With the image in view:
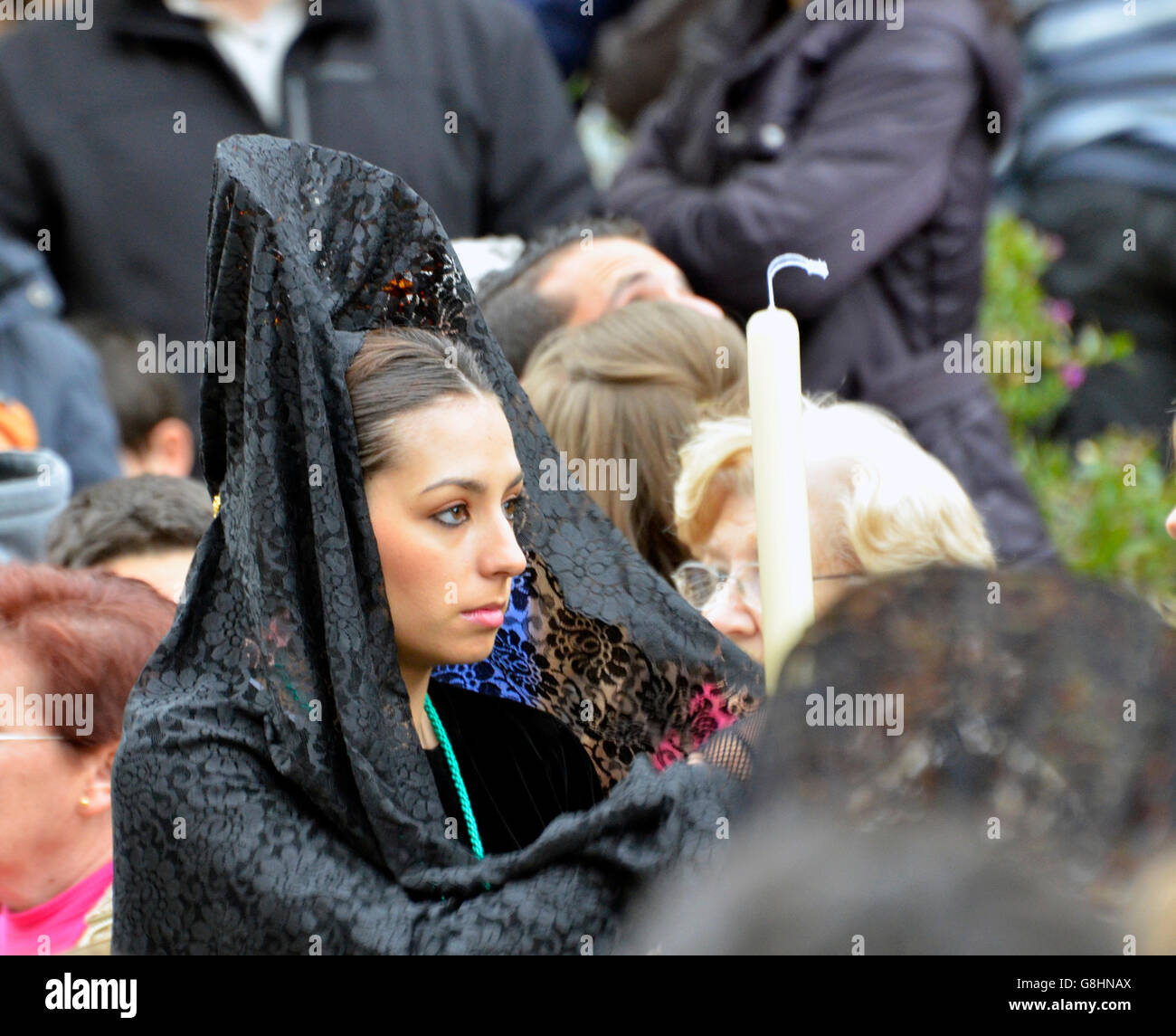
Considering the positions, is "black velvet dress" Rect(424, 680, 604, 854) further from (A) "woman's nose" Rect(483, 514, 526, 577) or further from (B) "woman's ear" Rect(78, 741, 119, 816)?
(B) "woman's ear" Rect(78, 741, 119, 816)

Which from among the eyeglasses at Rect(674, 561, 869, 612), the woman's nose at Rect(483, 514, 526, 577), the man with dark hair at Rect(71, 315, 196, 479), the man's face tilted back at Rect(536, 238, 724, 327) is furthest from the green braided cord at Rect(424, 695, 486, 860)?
the man with dark hair at Rect(71, 315, 196, 479)

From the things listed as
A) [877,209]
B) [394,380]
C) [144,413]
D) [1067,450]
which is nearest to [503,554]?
[394,380]

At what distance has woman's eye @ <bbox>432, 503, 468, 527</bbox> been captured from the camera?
1782 millimetres

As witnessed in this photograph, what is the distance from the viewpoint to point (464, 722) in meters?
1.96

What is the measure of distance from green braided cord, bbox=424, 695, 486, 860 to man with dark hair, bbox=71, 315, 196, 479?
228cm

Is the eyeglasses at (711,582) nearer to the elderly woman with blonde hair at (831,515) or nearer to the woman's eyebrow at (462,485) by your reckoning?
the elderly woman with blonde hair at (831,515)

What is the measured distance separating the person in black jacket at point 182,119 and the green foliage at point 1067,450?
1.65m

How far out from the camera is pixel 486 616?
1.77 metres

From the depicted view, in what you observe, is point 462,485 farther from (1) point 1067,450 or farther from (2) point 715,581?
(1) point 1067,450

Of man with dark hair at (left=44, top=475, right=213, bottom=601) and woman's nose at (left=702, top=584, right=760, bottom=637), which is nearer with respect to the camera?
woman's nose at (left=702, top=584, right=760, bottom=637)

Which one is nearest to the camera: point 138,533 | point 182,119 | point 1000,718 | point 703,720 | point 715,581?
point 1000,718

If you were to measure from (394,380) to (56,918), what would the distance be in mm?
920
